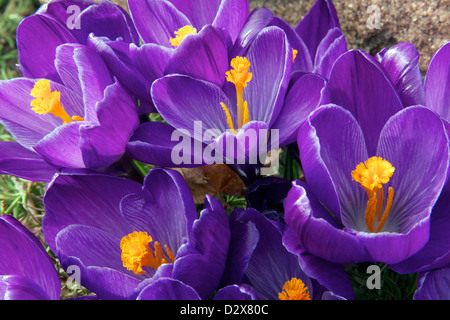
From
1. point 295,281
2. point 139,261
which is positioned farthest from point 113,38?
point 295,281

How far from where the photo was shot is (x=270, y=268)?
1075mm

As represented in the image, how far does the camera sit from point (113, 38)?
1246 mm

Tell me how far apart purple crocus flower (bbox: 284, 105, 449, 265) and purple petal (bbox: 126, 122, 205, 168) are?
223 millimetres

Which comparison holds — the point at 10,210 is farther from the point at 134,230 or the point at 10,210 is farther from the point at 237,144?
the point at 237,144

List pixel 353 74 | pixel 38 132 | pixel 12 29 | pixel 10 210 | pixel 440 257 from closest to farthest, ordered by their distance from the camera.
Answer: pixel 440 257 → pixel 353 74 → pixel 38 132 → pixel 10 210 → pixel 12 29

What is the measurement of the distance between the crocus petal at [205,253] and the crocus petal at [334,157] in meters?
0.18

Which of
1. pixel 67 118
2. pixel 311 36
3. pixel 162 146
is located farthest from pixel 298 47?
pixel 67 118

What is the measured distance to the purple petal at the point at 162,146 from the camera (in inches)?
40.9

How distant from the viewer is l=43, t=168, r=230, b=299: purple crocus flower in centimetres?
95

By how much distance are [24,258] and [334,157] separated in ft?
2.04

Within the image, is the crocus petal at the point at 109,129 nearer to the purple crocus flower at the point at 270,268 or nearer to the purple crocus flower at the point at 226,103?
the purple crocus flower at the point at 226,103

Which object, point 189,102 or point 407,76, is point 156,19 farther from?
point 407,76

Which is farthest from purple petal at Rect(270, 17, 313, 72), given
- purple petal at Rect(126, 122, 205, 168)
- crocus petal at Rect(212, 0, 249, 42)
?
purple petal at Rect(126, 122, 205, 168)
